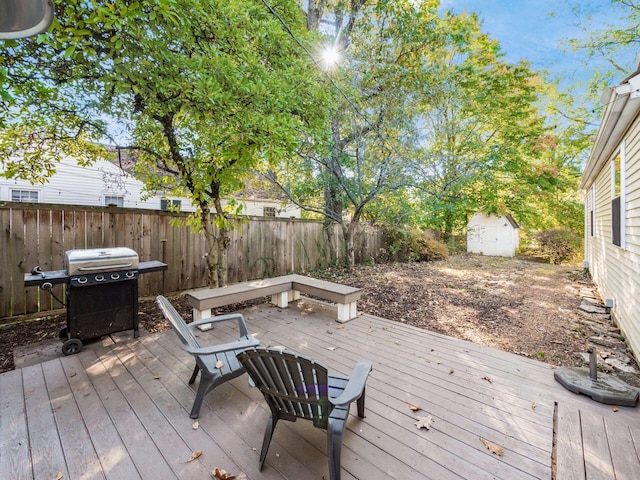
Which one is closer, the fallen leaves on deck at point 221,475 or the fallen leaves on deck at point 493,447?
the fallen leaves on deck at point 221,475

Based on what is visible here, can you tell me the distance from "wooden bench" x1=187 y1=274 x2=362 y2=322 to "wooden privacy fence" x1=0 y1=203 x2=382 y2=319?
4.34 ft

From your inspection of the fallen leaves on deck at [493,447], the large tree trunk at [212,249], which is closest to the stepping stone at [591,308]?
the fallen leaves on deck at [493,447]

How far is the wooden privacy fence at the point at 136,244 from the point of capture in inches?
150

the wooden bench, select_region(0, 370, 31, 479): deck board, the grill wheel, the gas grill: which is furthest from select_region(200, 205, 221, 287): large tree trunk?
select_region(0, 370, 31, 479): deck board

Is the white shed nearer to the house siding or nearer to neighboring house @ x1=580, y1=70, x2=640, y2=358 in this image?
neighboring house @ x1=580, y1=70, x2=640, y2=358

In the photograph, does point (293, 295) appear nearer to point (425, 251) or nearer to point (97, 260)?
point (97, 260)

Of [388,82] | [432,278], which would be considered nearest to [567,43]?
[388,82]

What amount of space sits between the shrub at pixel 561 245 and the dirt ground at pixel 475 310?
5.25m

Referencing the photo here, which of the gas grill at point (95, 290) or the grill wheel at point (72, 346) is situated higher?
the gas grill at point (95, 290)

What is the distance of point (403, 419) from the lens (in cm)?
210

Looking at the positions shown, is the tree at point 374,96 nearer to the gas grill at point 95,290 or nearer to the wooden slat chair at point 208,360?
the gas grill at point 95,290

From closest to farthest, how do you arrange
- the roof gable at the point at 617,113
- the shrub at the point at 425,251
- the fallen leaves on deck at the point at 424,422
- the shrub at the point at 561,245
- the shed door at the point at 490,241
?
1. the fallen leaves on deck at the point at 424,422
2. the roof gable at the point at 617,113
3. the shrub at the point at 425,251
4. the shrub at the point at 561,245
5. the shed door at the point at 490,241

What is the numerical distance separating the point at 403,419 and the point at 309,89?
14.9ft

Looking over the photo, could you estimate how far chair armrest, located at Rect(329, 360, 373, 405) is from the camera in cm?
158
